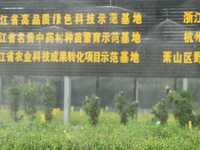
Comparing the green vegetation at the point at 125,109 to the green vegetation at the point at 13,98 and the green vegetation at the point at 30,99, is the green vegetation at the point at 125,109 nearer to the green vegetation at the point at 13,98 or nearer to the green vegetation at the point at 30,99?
the green vegetation at the point at 30,99

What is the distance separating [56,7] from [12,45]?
99cm

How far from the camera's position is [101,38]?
622 cm

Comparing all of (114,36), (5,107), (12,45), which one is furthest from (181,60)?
(5,107)

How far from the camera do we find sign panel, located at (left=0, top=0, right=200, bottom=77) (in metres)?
6.06

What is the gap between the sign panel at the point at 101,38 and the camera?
6.06 meters

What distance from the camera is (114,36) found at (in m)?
6.19

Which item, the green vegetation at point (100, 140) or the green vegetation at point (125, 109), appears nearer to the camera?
the green vegetation at point (100, 140)

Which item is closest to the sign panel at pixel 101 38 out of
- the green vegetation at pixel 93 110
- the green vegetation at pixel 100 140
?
the green vegetation at pixel 93 110

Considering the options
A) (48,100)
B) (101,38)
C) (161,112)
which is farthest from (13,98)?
(161,112)

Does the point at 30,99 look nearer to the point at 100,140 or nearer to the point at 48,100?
the point at 48,100

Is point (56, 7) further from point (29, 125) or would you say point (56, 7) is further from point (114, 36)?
point (29, 125)

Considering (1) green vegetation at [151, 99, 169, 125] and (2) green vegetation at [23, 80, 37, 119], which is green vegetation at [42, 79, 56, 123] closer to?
(2) green vegetation at [23, 80, 37, 119]

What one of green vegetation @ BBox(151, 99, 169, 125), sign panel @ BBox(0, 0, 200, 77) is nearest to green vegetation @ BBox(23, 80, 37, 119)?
sign panel @ BBox(0, 0, 200, 77)

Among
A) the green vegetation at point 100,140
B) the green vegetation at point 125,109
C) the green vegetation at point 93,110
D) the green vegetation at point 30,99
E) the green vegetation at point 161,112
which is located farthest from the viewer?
the green vegetation at point 30,99
